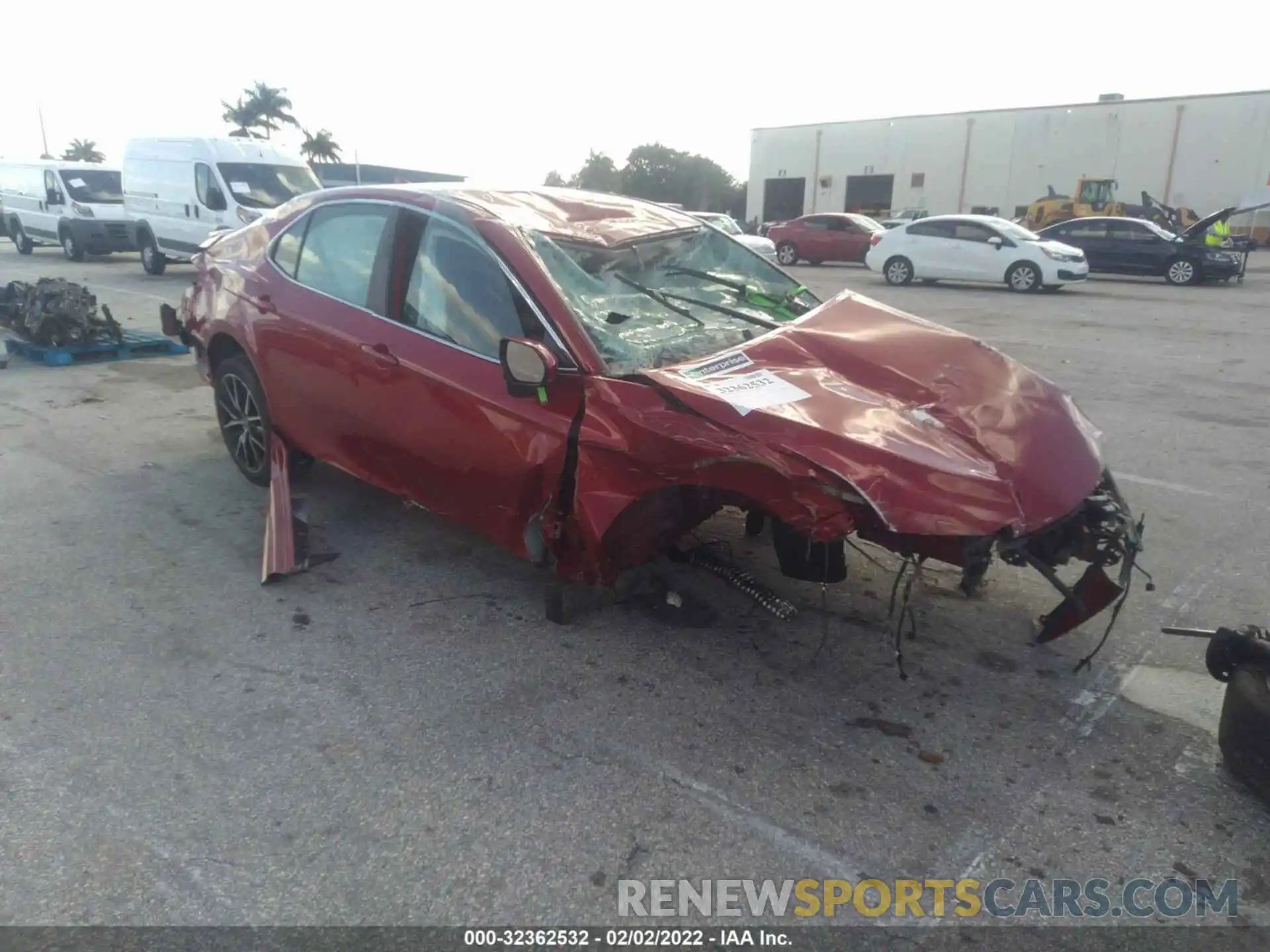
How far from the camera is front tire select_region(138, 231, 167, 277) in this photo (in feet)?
55.2

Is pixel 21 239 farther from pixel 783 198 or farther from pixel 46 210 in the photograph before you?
pixel 783 198

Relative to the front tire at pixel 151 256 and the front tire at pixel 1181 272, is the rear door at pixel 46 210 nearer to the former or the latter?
the front tire at pixel 151 256

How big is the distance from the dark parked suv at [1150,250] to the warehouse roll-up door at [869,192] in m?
31.8

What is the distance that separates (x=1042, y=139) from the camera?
4472 centimetres

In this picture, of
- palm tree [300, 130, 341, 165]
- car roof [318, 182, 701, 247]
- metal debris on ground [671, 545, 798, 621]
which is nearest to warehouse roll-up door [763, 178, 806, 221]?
palm tree [300, 130, 341, 165]

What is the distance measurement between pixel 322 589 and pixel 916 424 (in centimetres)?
267

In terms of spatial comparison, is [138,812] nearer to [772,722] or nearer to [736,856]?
[736,856]

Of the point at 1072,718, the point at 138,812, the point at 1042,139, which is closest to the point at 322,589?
the point at 138,812

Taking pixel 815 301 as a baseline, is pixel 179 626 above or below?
below

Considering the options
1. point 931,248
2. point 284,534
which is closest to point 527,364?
point 284,534

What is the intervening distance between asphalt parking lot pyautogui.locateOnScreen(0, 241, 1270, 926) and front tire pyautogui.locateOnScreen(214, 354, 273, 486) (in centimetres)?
28

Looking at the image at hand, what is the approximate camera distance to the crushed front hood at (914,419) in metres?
2.78

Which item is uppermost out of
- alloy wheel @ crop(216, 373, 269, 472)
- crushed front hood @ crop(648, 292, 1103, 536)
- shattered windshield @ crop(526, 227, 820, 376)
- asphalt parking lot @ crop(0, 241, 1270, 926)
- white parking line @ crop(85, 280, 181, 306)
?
shattered windshield @ crop(526, 227, 820, 376)

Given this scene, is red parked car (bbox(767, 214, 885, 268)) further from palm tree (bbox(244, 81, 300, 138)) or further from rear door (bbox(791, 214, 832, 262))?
palm tree (bbox(244, 81, 300, 138))
